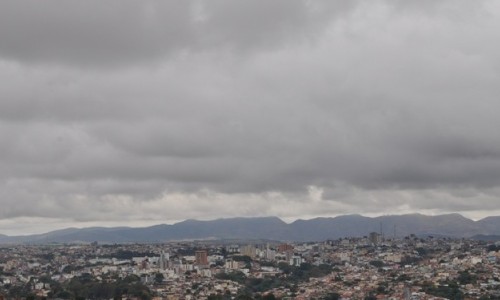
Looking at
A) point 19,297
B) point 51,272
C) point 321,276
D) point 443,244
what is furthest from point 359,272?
point 443,244

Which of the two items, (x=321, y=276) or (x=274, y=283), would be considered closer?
(x=274, y=283)

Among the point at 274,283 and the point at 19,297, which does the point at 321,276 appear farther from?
the point at 19,297

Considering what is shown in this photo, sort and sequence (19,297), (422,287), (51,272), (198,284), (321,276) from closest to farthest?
(19,297), (422,287), (198,284), (321,276), (51,272)

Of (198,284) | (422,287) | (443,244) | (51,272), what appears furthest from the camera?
(443,244)

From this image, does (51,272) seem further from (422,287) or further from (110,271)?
(422,287)

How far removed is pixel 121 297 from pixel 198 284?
2371 cm

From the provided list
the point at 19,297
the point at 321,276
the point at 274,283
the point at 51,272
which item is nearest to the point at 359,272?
the point at 321,276

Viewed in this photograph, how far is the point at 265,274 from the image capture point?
Result: 12588 centimetres

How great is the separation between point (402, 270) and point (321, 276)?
1070 centimetres

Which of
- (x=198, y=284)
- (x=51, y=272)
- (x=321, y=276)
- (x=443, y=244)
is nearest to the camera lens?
(x=198, y=284)

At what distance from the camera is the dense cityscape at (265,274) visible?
90250 millimetres

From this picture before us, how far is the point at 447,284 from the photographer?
9475cm

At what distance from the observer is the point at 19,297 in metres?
83.1

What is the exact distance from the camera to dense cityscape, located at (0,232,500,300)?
9025cm
